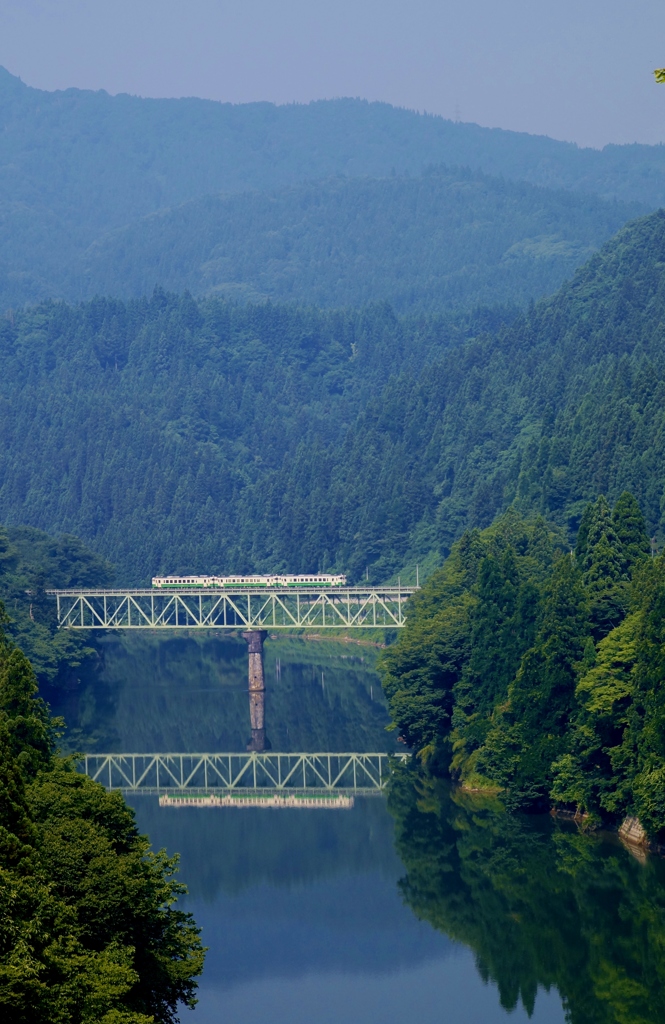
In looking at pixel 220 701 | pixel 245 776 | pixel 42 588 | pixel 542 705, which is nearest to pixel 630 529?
pixel 542 705

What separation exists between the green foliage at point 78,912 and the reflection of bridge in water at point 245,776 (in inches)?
Answer: 1378

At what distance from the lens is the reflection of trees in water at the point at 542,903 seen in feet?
176

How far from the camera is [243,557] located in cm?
19750

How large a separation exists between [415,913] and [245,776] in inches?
1097

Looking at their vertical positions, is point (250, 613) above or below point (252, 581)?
below

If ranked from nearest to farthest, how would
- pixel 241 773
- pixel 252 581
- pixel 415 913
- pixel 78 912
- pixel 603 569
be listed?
pixel 78 912 < pixel 415 913 < pixel 603 569 < pixel 241 773 < pixel 252 581

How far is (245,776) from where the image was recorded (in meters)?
89.5

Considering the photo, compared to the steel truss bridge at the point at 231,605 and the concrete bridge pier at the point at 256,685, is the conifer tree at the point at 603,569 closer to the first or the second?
the concrete bridge pier at the point at 256,685

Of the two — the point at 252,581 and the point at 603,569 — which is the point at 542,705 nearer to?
the point at 603,569

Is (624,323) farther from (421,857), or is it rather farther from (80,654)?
(421,857)

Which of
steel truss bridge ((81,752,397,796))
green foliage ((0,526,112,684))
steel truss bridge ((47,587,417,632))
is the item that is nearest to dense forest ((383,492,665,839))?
steel truss bridge ((81,752,397,796))

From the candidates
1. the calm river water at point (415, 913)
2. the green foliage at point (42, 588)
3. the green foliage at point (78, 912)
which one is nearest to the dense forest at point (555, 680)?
the calm river water at point (415, 913)

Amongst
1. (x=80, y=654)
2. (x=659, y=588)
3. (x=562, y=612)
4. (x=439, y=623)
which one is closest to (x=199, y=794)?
(x=439, y=623)

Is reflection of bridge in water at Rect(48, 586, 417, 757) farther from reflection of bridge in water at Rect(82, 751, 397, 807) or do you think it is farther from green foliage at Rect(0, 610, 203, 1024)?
green foliage at Rect(0, 610, 203, 1024)
